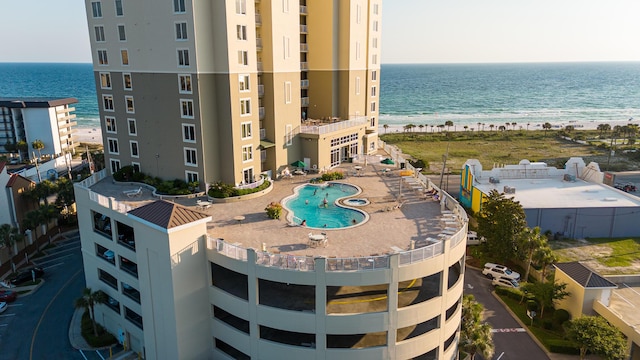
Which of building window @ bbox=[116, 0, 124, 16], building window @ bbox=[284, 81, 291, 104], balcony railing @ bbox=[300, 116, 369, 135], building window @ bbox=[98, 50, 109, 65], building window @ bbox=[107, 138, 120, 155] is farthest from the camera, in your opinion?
balcony railing @ bbox=[300, 116, 369, 135]

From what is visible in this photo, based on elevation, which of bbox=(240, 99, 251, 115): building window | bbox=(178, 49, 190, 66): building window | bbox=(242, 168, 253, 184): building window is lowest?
bbox=(242, 168, 253, 184): building window

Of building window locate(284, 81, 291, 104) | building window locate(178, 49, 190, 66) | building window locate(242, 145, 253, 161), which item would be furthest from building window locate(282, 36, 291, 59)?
building window locate(178, 49, 190, 66)

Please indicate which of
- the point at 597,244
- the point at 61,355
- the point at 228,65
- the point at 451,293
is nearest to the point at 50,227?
the point at 61,355

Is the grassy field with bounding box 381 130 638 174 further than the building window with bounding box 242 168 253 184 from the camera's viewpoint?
Yes

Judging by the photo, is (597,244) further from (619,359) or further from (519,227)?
(619,359)

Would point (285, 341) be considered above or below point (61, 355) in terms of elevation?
above

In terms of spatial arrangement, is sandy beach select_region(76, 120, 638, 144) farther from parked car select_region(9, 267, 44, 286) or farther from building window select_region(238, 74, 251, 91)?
building window select_region(238, 74, 251, 91)
